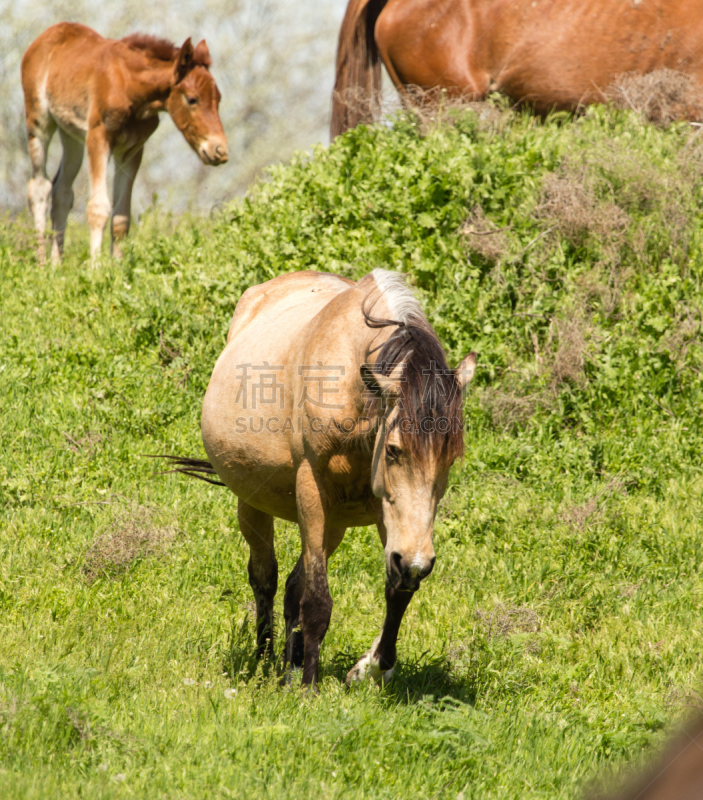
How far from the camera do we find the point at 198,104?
33.7 feet

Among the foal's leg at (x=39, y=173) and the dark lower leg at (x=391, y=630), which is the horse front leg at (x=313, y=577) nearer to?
the dark lower leg at (x=391, y=630)

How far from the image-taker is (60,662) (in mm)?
4023

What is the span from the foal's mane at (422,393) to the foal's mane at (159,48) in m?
7.64

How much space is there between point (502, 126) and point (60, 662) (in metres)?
8.24

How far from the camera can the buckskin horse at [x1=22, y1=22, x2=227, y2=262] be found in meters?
10.2

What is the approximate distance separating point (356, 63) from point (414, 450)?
901 cm

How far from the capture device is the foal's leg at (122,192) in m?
10.6

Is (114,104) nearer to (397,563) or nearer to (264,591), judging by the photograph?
(264,591)

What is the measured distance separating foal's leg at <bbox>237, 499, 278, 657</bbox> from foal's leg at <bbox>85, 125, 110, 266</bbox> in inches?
233

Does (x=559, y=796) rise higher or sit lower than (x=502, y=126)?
lower

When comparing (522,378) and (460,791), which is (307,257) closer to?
(522,378)

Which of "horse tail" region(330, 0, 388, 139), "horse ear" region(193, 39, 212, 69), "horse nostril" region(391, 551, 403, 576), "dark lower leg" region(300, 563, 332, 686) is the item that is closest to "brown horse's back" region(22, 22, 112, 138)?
"horse ear" region(193, 39, 212, 69)

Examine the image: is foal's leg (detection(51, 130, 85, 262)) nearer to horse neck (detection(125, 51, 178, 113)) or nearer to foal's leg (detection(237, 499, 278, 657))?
horse neck (detection(125, 51, 178, 113))

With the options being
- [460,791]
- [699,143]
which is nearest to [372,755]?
[460,791]
